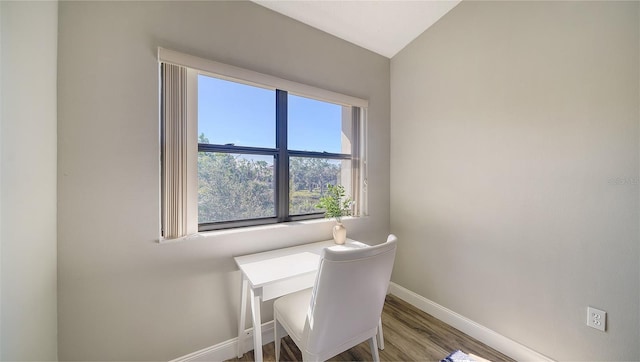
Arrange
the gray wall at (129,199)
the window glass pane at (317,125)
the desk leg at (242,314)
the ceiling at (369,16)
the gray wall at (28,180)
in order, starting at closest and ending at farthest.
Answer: the gray wall at (28,180)
the gray wall at (129,199)
the desk leg at (242,314)
the ceiling at (369,16)
the window glass pane at (317,125)

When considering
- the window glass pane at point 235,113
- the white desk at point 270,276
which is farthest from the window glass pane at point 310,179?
the white desk at point 270,276

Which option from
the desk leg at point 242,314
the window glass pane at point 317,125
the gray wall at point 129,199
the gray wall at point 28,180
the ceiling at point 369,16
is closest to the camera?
the gray wall at point 28,180

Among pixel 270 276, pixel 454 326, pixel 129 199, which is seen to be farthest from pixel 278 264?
pixel 454 326

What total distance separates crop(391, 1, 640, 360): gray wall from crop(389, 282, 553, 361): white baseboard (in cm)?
5

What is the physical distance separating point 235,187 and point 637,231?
241 cm

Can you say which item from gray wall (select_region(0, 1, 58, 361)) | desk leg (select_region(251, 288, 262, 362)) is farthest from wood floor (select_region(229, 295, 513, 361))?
gray wall (select_region(0, 1, 58, 361))

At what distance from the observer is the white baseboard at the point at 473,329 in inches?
62.7

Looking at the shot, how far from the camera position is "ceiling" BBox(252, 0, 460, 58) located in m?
1.82

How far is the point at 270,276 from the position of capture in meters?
1.33

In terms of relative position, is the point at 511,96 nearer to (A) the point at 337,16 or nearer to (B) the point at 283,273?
(A) the point at 337,16

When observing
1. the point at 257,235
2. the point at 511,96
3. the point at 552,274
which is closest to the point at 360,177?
the point at 257,235

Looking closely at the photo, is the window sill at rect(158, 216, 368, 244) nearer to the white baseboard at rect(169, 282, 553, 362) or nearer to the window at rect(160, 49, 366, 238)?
the window at rect(160, 49, 366, 238)

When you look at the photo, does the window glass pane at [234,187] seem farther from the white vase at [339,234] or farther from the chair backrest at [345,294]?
the chair backrest at [345,294]

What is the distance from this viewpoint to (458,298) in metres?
1.97
